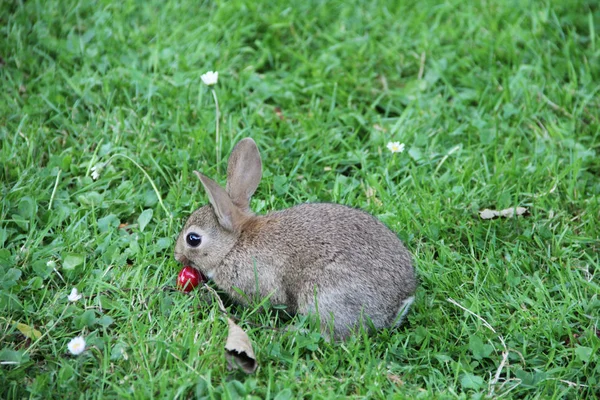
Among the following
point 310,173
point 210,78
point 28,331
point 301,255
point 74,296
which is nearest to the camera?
point 28,331

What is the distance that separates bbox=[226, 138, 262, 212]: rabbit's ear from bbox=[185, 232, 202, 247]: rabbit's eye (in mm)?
321

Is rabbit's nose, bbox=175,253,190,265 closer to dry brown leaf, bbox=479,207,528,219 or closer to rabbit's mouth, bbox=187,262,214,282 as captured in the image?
rabbit's mouth, bbox=187,262,214,282

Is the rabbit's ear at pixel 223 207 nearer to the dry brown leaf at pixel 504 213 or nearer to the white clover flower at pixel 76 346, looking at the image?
the white clover flower at pixel 76 346

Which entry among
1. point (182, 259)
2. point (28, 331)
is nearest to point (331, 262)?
point (182, 259)

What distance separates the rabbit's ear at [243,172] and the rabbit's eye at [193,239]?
0.32 m

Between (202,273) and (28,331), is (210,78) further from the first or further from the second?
(28,331)

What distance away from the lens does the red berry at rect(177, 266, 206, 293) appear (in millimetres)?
4613

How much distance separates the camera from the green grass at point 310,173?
13.4ft

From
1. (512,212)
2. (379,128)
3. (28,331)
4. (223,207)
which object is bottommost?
(512,212)

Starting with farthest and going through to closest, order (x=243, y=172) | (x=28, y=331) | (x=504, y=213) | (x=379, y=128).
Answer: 1. (x=379, y=128)
2. (x=504, y=213)
3. (x=243, y=172)
4. (x=28, y=331)

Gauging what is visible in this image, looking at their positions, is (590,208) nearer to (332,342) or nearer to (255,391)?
Answer: (332,342)

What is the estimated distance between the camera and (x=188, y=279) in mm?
4637

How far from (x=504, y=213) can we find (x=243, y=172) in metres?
1.80

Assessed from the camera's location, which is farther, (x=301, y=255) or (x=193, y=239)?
(x=193, y=239)
